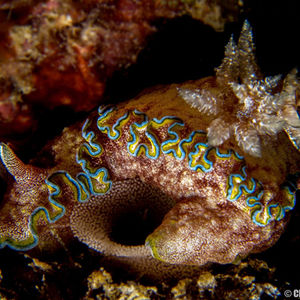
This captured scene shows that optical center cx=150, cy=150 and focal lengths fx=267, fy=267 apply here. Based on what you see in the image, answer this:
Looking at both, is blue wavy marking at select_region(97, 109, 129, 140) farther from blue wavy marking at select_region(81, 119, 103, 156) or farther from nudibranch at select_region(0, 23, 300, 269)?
blue wavy marking at select_region(81, 119, 103, 156)

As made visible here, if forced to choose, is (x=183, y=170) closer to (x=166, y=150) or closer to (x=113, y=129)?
(x=166, y=150)

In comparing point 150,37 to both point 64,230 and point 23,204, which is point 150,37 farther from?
point 64,230

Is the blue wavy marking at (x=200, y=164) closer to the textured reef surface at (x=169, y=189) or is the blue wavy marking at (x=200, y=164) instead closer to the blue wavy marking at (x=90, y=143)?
the textured reef surface at (x=169, y=189)

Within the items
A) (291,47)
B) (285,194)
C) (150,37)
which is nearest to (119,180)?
(150,37)

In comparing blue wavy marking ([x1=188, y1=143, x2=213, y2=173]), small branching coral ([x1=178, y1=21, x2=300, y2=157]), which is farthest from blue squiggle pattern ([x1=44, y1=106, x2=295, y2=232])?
small branching coral ([x1=178, y1=21, x2=300, y2=157])

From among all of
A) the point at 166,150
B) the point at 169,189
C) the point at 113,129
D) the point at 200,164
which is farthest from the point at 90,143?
the point at 200,164

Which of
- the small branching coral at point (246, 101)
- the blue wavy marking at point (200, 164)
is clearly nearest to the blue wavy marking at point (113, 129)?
the small branching coral at point (246, 101)
